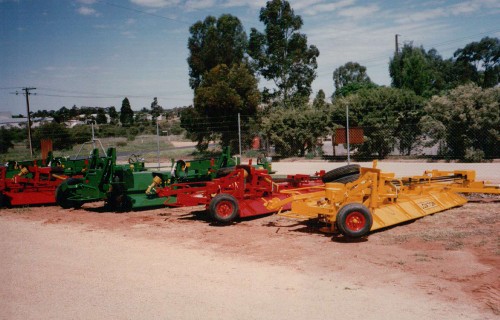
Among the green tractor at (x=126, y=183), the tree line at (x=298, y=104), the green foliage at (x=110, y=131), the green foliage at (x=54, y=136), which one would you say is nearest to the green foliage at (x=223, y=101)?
the tree line at (x=298, y=104)

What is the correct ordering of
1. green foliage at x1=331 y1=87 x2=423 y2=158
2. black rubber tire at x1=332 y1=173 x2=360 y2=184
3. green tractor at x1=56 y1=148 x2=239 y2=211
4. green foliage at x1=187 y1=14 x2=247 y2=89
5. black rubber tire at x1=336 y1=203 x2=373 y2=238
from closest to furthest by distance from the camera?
1. black rubber tire at x1=336 y1=203 x2=373 y2=238
2. black rubber tire at x1=332 y1=173 x2=360 y2=184
3. green tractor at x1=56 y1=148 x2=239 y2=211
4. green foliage at x1=331 y1=87 x2=423 y2=158
5. green foliage at x1=187 y1=14 x2=247 y2=89

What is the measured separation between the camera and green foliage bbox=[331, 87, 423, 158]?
2247cm

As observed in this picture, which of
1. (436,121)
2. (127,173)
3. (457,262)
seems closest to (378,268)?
(457,262)

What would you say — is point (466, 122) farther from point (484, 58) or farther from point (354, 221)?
point (484, 58)

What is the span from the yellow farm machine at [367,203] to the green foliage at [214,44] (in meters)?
30.8

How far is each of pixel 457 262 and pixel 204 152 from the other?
25699mm

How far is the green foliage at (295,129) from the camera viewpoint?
25656 mm

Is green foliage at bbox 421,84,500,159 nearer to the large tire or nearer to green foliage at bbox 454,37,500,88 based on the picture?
the large tire

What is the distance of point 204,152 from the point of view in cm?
3103

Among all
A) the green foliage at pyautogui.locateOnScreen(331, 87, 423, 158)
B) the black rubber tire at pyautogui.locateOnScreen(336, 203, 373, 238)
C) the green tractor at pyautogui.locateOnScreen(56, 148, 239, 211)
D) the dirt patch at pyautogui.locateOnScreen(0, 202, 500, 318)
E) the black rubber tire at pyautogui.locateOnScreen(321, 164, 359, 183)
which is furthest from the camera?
the green foliage at pyautogui.locateOnScreen(331, 87, 423, 158)

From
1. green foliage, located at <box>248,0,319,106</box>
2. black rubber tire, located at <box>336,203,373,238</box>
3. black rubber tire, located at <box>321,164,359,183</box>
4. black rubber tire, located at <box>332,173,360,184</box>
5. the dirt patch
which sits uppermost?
green foliage, located at <box>248,0,319,106</box>

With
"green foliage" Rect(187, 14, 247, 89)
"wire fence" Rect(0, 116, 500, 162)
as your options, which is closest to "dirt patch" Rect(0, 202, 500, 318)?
"wire fence" Rect(0, 116, 500, 162)

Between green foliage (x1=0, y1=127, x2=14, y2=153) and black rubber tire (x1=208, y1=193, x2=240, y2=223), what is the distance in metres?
35.2

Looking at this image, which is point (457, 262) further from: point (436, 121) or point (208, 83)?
point (208, 83)
